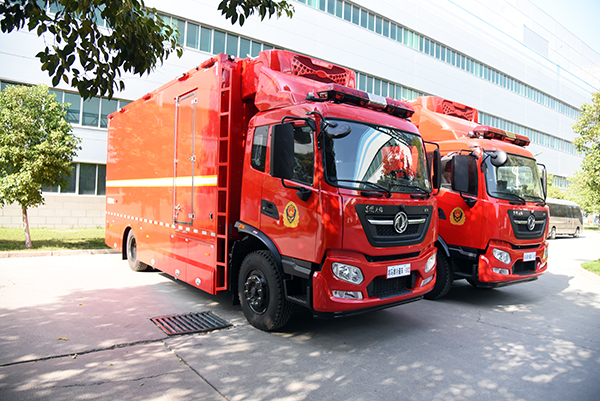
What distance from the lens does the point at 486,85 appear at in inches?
1388

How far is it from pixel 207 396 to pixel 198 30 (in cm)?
1894

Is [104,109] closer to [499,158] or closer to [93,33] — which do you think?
[93,33]

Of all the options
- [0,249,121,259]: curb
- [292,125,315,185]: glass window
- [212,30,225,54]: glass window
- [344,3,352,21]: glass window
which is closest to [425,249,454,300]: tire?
[292,125,315,185]: glass window

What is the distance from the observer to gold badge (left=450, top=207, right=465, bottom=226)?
712 centimetres

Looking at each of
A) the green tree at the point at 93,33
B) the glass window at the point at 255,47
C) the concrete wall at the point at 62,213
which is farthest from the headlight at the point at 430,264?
the glass window at the point at 255,47

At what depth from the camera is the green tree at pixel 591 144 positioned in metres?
12.0

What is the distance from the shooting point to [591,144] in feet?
42.5

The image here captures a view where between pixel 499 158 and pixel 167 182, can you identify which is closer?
pixel 499 158

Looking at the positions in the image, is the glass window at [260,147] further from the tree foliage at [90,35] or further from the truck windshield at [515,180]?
the truck windshield at [515,180]

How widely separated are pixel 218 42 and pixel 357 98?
16.7 metres

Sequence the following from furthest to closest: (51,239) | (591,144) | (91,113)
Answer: (91,113) → (51,239) → (591,144)

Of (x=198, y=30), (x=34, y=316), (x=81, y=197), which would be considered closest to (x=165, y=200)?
(x=34, y=316)

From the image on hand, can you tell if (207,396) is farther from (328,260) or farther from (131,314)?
(131,314)

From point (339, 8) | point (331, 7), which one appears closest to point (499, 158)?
point (331, 7)
